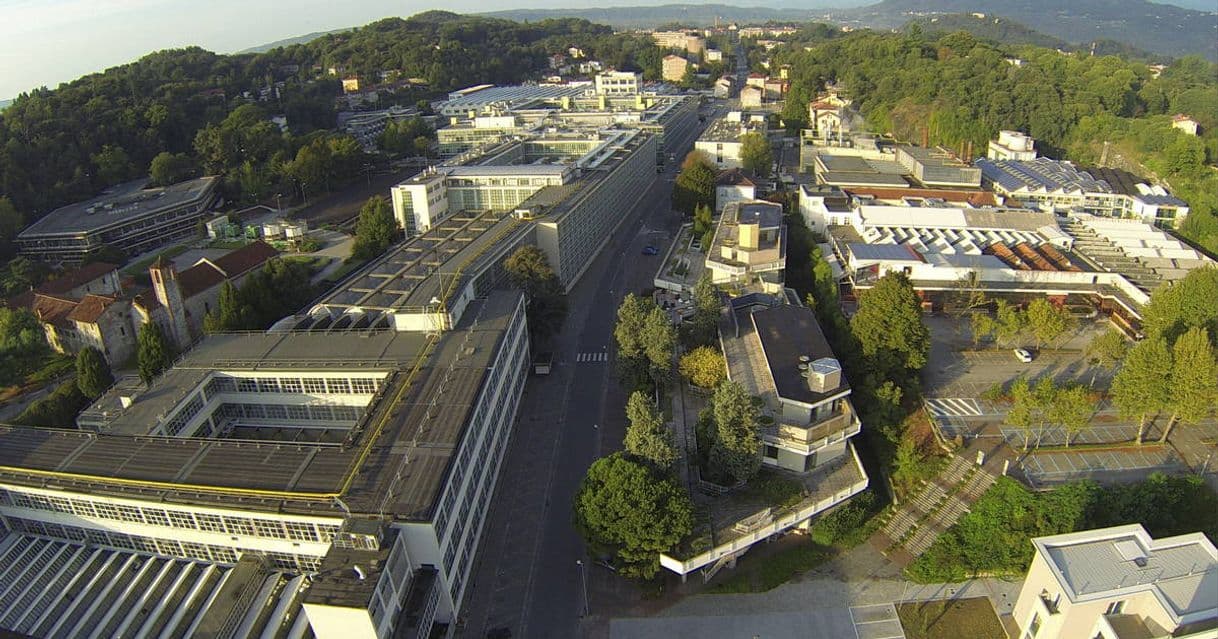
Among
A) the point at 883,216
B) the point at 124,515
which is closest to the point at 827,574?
the point at 124,515

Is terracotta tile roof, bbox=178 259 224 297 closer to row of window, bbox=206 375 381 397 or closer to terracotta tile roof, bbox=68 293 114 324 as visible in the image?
terracotta tile roof, bbox=68 293 114 324

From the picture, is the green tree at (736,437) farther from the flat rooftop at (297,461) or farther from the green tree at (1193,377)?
the green tree at (1193,377)

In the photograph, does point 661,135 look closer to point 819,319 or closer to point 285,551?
point 819,319

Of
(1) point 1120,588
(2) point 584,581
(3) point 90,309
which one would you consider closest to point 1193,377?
(1) point 1120,588

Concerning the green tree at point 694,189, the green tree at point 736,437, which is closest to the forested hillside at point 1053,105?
the green tree at point 694,189

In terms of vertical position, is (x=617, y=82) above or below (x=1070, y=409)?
above

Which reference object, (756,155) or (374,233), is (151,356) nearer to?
(374,233)

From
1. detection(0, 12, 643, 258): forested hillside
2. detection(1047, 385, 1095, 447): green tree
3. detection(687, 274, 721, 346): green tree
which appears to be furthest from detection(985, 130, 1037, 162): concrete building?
detection(0, 12, 643, 258): forested hillside
